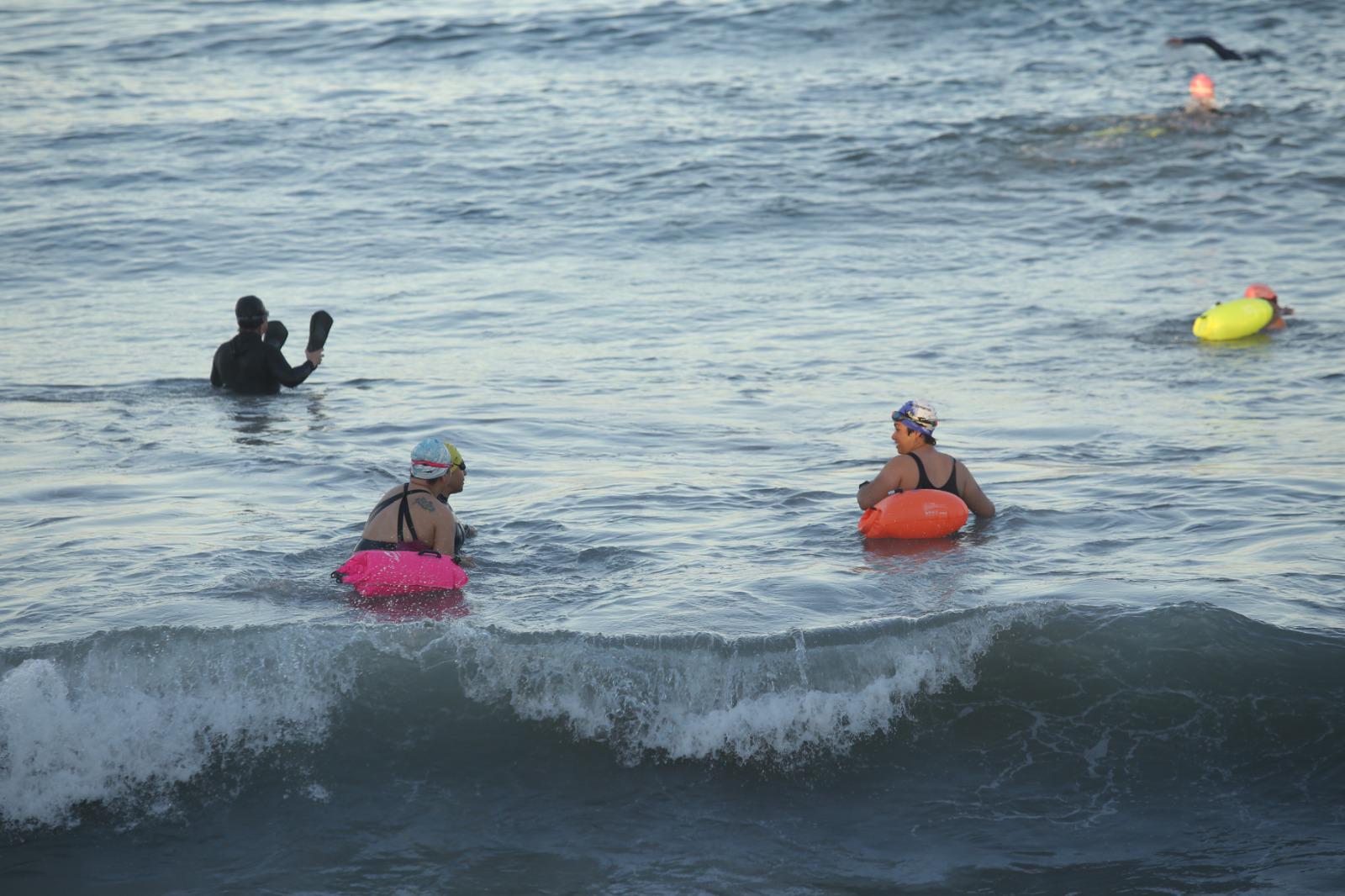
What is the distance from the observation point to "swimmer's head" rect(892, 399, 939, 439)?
9.23 meters

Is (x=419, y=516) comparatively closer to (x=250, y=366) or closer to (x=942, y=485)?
(x=942, y=485)

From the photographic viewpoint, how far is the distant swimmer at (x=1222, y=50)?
85.5 feet

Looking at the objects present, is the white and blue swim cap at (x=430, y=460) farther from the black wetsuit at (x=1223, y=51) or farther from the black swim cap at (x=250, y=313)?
the black wetsuit at (x=1223, y=51)

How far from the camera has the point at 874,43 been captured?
29625 mm

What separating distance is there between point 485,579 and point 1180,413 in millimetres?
6487

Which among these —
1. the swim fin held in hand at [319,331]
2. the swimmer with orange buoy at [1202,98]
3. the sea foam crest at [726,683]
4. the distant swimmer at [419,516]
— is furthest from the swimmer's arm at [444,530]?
the swimmer with orange buoy at [1202,98]

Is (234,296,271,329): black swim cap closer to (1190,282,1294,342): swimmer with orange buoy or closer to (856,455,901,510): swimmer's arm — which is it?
(856,455,901,510): swimmer's arm

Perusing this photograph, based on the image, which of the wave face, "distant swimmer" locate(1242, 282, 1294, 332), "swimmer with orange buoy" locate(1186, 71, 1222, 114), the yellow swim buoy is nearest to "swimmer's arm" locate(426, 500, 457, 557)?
the wave face

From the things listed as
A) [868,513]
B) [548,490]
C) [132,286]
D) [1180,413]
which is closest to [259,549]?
[548,490]

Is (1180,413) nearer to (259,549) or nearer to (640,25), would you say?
(259,549)

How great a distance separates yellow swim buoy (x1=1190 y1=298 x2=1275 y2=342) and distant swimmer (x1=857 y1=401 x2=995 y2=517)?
5922 mm

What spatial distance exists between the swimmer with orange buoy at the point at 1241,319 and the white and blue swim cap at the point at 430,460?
887 cm

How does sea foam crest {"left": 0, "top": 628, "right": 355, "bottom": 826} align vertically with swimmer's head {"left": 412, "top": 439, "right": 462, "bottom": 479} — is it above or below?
below

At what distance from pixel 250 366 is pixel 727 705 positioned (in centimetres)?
757
